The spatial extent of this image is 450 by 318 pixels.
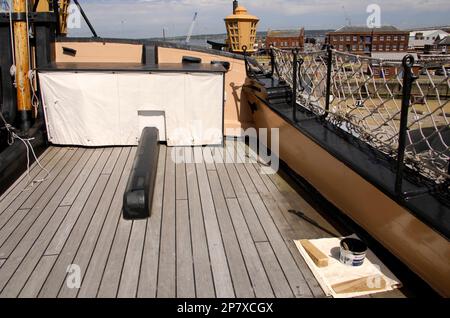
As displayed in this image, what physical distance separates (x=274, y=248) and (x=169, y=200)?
49.4 inches

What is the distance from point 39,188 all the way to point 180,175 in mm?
1443

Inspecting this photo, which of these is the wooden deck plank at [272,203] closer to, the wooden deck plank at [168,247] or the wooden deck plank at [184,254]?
the wooden deck plank at [184,254]

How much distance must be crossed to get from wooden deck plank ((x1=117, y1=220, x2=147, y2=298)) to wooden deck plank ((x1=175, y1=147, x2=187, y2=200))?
65 centimetres

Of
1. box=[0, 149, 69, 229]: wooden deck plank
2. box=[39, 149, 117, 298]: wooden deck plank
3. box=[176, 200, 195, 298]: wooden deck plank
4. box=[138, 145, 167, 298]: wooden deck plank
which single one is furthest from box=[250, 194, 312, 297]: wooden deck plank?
box=[0, 149, 69, 229]: wooden deck plank

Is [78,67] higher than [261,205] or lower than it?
higher

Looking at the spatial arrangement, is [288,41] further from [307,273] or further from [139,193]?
[307,273]

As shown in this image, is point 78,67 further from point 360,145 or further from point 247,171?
point 360,145

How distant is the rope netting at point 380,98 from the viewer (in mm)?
2537

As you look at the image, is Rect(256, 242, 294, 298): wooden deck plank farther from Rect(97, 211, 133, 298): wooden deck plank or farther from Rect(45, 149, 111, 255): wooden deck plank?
Rect(45, 149, 111, 255): wooden deck plank

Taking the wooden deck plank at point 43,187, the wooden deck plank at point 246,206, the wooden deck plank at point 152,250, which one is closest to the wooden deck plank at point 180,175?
the wooden deck plank at point 152,250

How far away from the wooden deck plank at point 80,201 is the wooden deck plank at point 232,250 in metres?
1.22

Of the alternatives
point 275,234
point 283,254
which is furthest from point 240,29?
point 283,254
